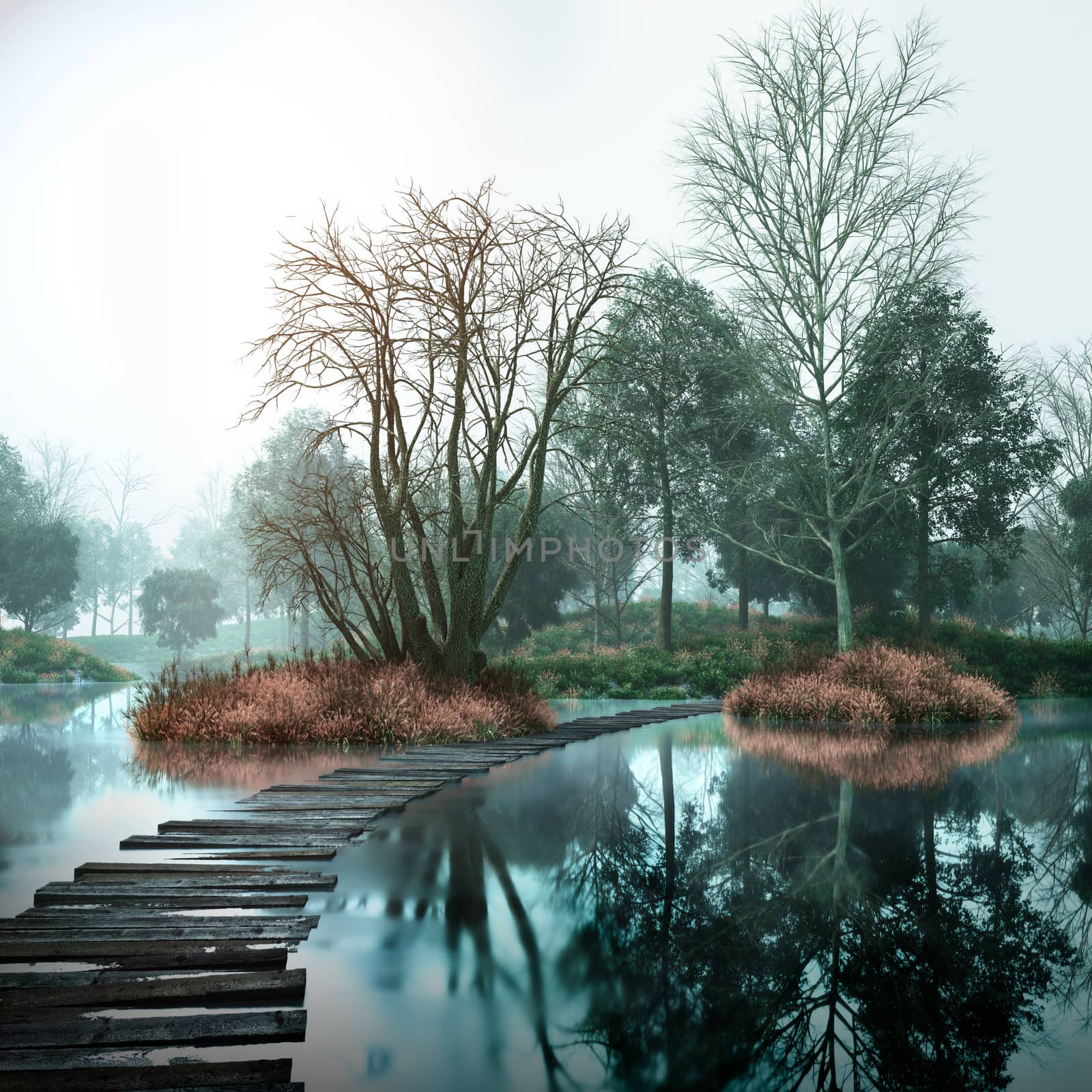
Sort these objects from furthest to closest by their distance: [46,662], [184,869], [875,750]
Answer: [46,662] → [875,750] → [184,869]

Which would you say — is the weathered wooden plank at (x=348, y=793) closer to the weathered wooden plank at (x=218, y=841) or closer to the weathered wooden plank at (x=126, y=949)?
the weathered wooden plank at (x=218, y=841)

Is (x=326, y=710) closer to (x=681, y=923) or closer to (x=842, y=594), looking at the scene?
(x=681, y=923)

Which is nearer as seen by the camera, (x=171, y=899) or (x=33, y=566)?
(x=171, y=899)

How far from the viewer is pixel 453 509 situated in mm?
13016

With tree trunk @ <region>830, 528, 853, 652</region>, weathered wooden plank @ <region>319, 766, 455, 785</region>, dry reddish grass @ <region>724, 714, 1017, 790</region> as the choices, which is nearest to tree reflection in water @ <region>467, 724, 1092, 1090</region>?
dry reddish grass @ <region>724, 714, 1017, 790</region>

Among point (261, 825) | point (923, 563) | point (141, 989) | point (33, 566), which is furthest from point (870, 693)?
point (33, 566)

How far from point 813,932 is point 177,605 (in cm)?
4248

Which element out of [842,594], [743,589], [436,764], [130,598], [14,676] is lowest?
[436,764]

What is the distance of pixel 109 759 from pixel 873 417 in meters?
15.0

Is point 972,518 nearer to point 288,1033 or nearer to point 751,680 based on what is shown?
point 751,680

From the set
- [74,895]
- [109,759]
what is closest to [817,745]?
[109,759]

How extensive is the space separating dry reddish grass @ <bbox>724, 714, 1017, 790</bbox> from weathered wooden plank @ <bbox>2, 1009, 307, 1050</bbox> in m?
6.23

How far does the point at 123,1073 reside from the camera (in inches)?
107

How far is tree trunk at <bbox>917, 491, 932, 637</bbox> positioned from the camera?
81.2 ft
